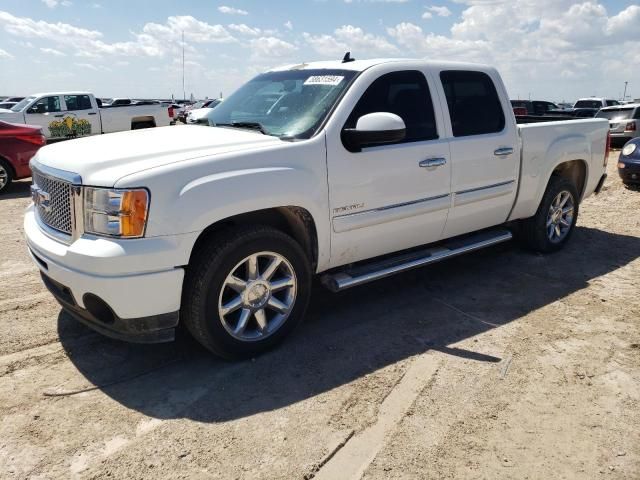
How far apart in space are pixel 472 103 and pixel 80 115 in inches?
Result: 574

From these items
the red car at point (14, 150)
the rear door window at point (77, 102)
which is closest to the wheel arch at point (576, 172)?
the red car at point (14, 150)

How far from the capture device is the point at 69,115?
15766 millimetres

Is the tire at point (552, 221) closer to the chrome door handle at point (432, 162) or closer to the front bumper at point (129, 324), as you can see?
the chrome door handle at point (432, 162)

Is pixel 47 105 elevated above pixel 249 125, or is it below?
above

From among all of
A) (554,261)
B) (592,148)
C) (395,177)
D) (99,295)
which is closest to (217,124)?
(395,177)

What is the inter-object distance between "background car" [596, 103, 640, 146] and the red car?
14677 mm

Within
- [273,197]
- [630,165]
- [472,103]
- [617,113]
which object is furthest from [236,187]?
[617,113]

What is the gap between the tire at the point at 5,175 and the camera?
9.22 meters

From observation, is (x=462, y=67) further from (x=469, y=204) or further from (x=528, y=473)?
(x=528, y=473)

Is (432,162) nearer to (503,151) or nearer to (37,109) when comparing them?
(503,151)

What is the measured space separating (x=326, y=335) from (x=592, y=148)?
13.4 feet

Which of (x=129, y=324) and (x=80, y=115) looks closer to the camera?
(x=129, y=324)

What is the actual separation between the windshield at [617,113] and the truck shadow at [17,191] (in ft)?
49.9

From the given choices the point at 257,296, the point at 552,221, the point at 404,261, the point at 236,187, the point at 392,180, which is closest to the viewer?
the point at 236,187
